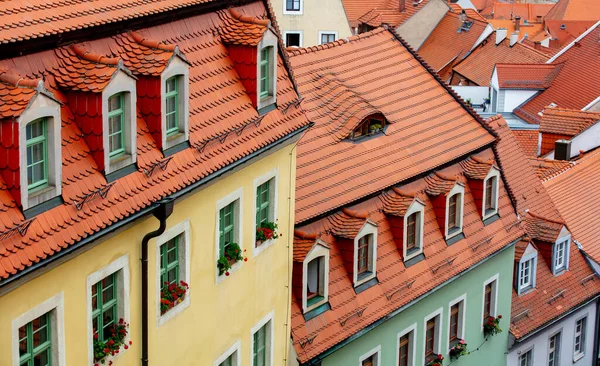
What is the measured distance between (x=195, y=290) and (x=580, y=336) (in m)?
26.4

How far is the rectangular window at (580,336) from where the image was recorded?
4772 cm

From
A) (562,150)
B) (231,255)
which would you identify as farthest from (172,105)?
(562,150)

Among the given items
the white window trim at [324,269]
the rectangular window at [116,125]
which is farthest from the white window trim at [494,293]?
the rectangular window at [116,125]

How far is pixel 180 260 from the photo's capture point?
24.0 metres

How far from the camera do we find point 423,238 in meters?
35.8

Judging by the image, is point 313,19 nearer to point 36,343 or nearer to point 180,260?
point 180,260

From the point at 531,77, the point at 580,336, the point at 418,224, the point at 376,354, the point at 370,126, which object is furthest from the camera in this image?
the point at 531,77

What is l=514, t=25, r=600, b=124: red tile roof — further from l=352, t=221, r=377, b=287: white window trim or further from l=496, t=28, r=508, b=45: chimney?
l=352, t=221, r=377, b=287: white window trim

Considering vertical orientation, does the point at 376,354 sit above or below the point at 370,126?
below

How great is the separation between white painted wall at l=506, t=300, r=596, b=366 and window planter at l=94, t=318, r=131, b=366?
22845 millimetres

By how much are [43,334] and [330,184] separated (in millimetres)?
13798

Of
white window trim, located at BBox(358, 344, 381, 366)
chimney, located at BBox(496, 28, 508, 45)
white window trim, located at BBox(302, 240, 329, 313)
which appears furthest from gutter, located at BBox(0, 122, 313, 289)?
chimney, located at BBox(496, 28, 508, 45)

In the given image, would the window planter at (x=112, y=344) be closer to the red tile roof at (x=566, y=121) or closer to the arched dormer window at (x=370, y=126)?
the arched dormer window at (x=370, y=126)

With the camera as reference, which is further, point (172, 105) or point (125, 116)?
point (172, 105)
